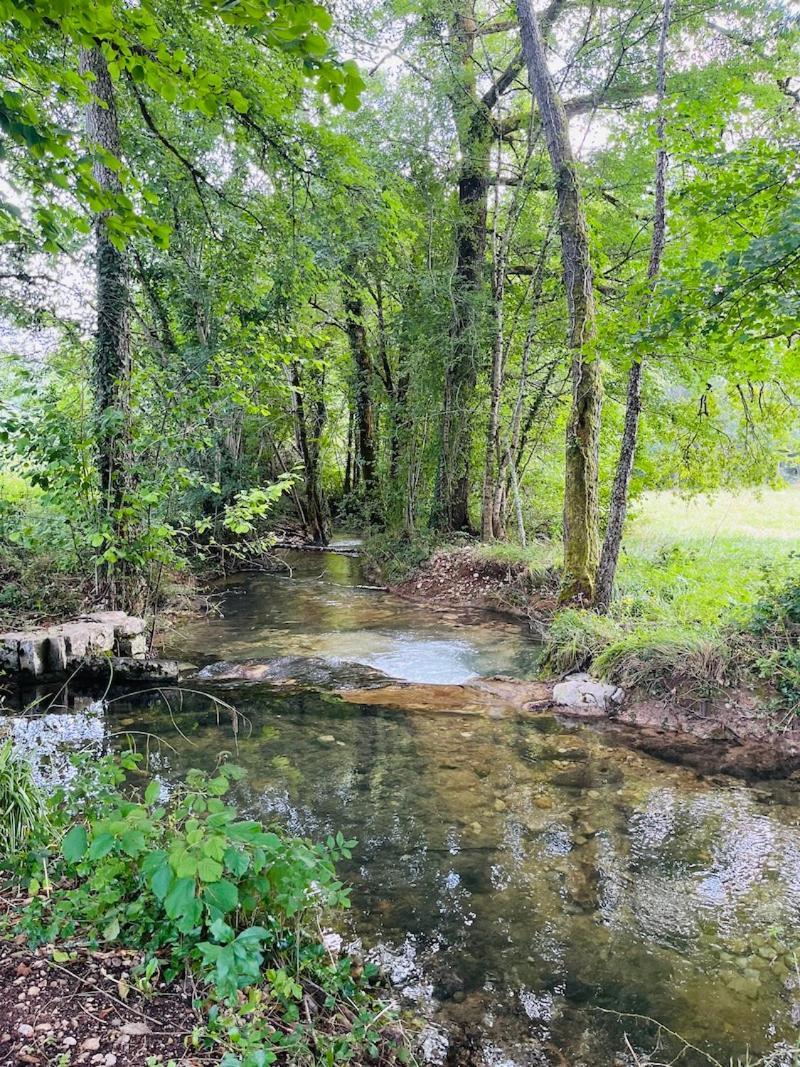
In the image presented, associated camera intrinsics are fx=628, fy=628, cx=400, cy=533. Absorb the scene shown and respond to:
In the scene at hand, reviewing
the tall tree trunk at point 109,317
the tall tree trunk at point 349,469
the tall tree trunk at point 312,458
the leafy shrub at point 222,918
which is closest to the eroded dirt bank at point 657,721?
the tall tree trunk at point 109,317

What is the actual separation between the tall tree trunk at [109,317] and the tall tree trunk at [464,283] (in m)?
6.43

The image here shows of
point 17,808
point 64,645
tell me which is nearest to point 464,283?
point 64,645

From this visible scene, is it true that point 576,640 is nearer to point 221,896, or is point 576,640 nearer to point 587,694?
point 587,694

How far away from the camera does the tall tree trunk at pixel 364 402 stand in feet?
54.6

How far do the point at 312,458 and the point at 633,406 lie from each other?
11.9 metres

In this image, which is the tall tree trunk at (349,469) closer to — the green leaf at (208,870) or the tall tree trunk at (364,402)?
the tall tree trunk at (364,402)

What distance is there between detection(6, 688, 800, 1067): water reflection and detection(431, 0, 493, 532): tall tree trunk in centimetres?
856

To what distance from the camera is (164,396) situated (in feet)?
22.9

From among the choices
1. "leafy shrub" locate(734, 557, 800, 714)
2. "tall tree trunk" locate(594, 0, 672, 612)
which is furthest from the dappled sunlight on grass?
"tall tree trunk" locate(594, 0, 672, 612)

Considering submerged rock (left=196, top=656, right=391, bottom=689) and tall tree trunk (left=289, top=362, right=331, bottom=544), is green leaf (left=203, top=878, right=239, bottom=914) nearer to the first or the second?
submerged rock (left=196, top=656, right=391, bottom=689)

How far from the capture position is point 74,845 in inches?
85.8

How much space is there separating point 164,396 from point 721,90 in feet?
20.3

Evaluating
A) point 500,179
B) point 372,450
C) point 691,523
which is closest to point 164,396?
point 500,179

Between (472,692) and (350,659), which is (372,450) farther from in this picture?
(472,692)
